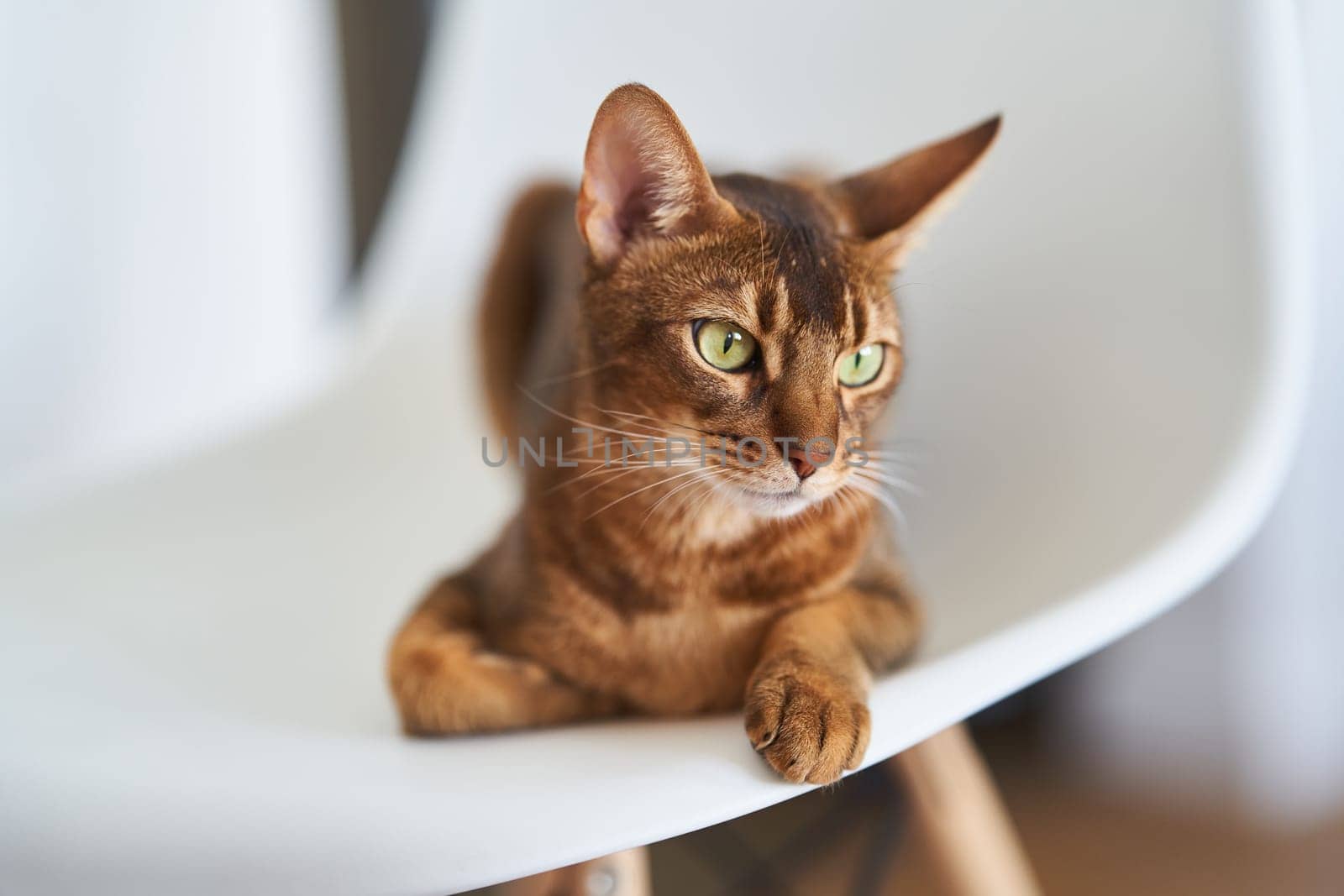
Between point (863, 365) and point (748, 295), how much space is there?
0.09 m

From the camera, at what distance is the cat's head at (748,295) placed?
0.51 meters

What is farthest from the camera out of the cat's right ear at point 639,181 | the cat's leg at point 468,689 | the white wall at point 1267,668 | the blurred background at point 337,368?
the white wall at point 1267,668

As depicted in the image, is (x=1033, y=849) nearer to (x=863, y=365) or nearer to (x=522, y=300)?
(x=863, y=365)

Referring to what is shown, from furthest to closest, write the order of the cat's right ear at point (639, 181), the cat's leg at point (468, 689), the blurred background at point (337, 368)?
the blurred background at point (337, 368)
the cat's leg at point (468, 689)
the cat's right ear at point (639, 181)

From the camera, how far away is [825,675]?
1.73ft

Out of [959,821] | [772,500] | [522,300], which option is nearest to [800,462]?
[772,500]

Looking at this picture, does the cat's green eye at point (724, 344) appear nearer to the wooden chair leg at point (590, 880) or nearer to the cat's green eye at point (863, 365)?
the cat's green eye at point (863, 365)

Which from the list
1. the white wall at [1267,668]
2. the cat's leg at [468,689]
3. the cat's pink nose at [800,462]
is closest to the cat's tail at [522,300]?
the cat's leg at [468,689]

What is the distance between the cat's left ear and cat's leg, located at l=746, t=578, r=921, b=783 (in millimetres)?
204

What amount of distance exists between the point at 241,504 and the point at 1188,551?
0.80 meters

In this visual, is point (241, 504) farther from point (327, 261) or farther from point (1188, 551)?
point (1188, 551)

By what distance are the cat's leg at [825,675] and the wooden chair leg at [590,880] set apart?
10 cm

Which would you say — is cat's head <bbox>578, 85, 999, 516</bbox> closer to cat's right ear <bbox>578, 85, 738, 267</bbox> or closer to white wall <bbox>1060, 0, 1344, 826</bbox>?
cat's right ear <bbox>578, 85, 738, 267</bbox>

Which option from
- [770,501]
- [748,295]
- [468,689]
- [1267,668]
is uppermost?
[748,295]
